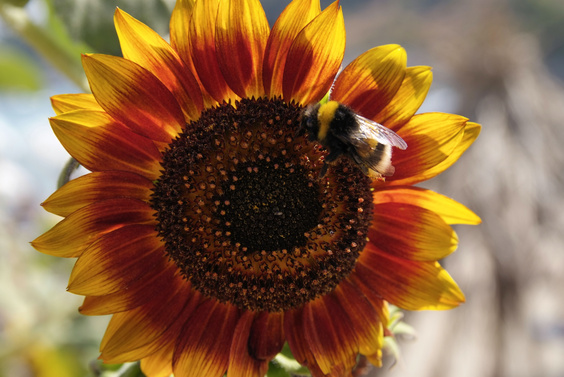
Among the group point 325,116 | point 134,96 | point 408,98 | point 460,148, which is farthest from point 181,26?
point 460,148

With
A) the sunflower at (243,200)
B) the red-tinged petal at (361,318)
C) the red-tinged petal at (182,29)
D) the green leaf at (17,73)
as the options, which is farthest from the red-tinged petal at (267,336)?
the green leaf at (17,73)

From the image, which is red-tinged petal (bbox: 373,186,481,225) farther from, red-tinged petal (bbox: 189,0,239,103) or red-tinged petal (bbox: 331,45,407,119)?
red-tinged petal (bbox: 189,0,239,103)

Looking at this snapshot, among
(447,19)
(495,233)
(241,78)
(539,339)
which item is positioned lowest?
(539,339)

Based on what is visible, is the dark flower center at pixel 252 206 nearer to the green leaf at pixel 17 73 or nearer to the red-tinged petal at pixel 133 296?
the red-tinged petal at pixel 133 296

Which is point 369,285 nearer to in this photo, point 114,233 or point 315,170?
point 315,170

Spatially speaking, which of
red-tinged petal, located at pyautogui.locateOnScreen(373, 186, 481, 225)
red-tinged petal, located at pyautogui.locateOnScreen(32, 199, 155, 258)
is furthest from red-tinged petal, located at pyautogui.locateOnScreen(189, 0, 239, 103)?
red-tinged petal, located at pyautogui.locateOnScreen(373, 186, 481, 225)

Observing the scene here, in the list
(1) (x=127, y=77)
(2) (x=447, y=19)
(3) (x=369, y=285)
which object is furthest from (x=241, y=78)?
(2) (x=447, y=19)
